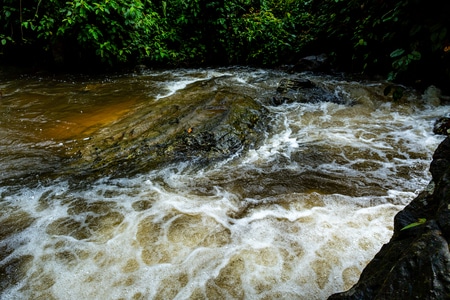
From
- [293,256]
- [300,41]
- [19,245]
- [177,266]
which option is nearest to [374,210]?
[293,256]

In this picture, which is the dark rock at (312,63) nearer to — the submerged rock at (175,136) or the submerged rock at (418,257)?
the submerged rock at (175,136)

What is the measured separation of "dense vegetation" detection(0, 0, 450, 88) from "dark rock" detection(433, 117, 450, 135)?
5.95 feet

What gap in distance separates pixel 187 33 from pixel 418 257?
11112 millimetres

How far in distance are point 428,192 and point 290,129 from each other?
3.64 m

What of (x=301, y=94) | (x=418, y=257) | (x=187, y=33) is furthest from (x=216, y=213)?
(x=187, y=33)

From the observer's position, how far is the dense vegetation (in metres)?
7.84

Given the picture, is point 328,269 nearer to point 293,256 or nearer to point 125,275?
point 293,256

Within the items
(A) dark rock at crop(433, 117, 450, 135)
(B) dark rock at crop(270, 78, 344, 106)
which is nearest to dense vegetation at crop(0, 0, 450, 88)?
(B) dark rock at crop(270, 78, 344, 106)

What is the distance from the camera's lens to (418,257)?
1.15 m

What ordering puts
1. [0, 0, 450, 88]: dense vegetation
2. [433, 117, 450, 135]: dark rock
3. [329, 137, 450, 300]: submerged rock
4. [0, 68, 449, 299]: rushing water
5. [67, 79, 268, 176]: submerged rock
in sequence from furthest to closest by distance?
1. [0, 0, 450, 88]: dense vegetation
2. [433, 117, 450, 135]: dark rock
3. [67, 79, 268, 176]: submerged rock
4. [0, 68, 449, 299]: rushing water
5. [329, 137, 450, 300]: submerged rock

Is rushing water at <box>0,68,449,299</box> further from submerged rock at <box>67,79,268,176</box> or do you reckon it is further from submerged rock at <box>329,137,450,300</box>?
submerged rock at <box>329,137,450,300</box>

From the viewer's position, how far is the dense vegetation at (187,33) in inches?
309

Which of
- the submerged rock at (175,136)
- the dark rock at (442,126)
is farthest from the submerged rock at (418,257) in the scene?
the dark rock at (442,126)

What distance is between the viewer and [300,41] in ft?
31.1
